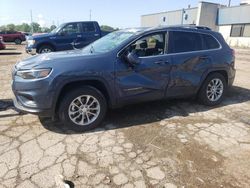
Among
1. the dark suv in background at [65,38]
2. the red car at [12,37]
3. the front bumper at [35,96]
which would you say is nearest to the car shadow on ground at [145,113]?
the front bumper at [35,96]

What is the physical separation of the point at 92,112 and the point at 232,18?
37334mm

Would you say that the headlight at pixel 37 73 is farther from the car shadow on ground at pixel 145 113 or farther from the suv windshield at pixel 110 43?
the suv windshield at pixel 110 43

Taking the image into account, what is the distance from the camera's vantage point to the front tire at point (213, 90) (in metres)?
5.32

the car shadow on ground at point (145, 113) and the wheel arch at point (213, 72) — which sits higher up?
the wheel arch at point (213, 72)

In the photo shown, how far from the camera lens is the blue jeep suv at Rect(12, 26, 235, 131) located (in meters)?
3.76

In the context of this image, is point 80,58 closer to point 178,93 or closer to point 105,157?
point 105,157

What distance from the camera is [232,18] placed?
3559 cm

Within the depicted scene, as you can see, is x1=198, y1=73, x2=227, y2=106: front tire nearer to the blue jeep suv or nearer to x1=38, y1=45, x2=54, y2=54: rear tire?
the blue jeep suv

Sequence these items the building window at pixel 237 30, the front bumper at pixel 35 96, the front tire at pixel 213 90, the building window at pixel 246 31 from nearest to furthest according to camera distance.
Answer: the front bumper at pixel 35 96, the front tire at pixel 213 90, the building window at pixel 246 31, the building window at pixel 237 30

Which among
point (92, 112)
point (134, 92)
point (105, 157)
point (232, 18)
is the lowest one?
point (105, 157)

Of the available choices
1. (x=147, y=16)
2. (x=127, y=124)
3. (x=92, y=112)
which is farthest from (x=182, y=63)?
(x=147, y=16)

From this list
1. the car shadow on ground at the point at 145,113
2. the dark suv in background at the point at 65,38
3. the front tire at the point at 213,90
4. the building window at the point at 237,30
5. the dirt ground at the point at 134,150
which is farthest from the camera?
the building window at the point at 237,30

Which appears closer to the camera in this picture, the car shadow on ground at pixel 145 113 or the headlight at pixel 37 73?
the headlight at pixel 37 73

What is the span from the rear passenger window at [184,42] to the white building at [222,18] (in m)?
30.7
